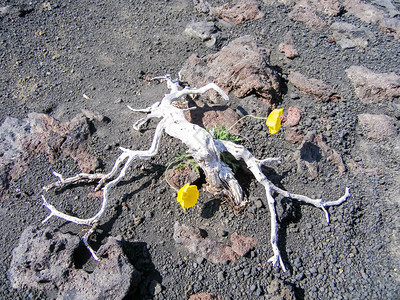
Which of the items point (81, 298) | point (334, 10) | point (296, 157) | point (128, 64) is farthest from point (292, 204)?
point (334, 10)

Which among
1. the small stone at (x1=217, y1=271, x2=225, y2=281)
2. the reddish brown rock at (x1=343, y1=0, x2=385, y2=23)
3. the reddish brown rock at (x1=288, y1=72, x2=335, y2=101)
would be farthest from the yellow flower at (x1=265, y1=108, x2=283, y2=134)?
the reddish brown rock at (x1=343, y1=0, x2=385, y2=23)

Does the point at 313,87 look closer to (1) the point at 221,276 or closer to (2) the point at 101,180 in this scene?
(1) the point at 221,276

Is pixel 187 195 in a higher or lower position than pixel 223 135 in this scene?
higher

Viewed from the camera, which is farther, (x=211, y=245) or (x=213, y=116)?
(x=213, y=116)

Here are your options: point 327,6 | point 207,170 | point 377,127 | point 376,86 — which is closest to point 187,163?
point 207,170

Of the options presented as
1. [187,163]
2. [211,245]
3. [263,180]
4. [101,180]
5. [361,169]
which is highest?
[101,180]

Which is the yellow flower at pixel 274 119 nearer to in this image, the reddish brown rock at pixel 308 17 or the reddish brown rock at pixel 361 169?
the reddish brown rock at pixel 361 169

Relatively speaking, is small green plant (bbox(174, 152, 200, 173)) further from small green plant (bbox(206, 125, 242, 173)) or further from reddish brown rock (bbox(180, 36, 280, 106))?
reddish brown rock (bbox(180, 36, 280, 106))
